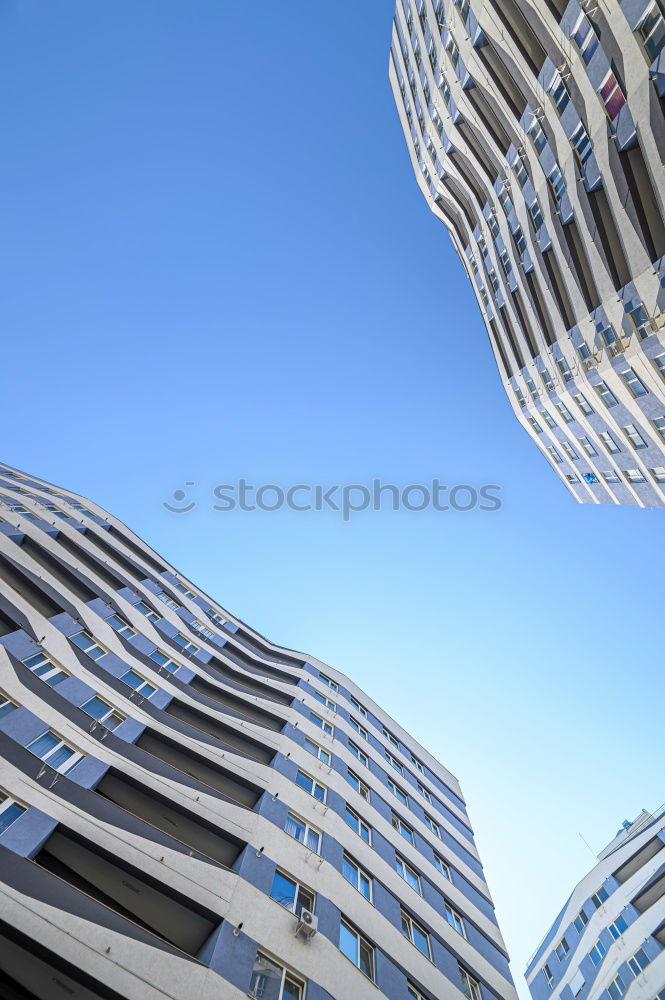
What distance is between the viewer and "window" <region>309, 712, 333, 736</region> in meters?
24.4

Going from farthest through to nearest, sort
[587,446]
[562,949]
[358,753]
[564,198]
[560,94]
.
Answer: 1. [562,949]
2. [587,446]
3. [358,753]
4. [564,198]
5. [560,94]

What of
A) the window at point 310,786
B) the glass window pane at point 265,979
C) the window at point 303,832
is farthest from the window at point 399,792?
the glass window pane at point 265,979

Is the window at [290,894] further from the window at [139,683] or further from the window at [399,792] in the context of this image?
the window at [399,792]

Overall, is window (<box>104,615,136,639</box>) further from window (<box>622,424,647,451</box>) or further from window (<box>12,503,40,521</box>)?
window (<box>622,424,647,451</box>)

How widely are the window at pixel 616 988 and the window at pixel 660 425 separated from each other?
31.8m

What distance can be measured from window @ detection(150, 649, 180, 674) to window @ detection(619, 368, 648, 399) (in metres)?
28.4

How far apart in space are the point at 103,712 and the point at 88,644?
3622mm

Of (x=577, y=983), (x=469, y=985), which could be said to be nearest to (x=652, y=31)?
(x=469, y=985)

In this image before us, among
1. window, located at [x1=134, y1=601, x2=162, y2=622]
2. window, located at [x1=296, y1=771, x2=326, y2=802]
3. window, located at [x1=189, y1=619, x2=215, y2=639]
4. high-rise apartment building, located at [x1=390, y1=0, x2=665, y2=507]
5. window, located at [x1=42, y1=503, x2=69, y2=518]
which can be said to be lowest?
window, located at [x1=296, y1=771, x2=326, y2=802]

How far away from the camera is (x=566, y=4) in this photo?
21031 millimetres

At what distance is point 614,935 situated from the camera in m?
28.2

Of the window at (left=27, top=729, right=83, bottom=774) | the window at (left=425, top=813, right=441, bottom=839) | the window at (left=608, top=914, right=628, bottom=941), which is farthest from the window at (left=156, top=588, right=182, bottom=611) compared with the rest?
the window at (left=608, top=914, right=628, bottom=941)

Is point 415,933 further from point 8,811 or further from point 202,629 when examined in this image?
point 202,629

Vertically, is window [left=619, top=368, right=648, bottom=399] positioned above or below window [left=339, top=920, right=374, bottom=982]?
above
